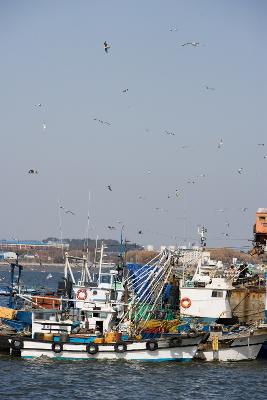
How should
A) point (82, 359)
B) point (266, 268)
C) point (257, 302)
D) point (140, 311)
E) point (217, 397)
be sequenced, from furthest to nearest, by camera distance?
point (266, 268)
point (257, 302)
point (140, 311)
point (82, 359)
point (217, 397)

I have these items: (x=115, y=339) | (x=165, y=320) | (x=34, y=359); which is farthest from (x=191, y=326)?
(x=34, y=359)

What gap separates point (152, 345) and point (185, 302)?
8.48 metres

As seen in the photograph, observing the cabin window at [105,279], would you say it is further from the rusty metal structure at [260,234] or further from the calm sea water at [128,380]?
the rusty metal structure at [260,234]

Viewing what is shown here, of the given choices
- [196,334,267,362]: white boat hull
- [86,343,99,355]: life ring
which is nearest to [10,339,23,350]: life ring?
[86,343,99,355]: life ring

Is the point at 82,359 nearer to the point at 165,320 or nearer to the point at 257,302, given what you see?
the point at 165,320

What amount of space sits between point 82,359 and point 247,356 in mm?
9969

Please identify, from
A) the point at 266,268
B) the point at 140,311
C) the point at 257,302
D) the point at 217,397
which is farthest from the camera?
the point at 266,268

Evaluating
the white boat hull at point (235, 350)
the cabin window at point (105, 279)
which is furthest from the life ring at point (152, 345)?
the cabin window at point (105, 279)

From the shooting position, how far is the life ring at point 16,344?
51438mm

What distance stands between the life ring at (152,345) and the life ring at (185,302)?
27.3ft

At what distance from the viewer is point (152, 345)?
51031 mm

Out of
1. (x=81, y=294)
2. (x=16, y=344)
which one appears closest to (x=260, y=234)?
(x=81, y=294)

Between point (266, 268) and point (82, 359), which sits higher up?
point (266, 268)

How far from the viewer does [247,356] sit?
54156 millimetres
